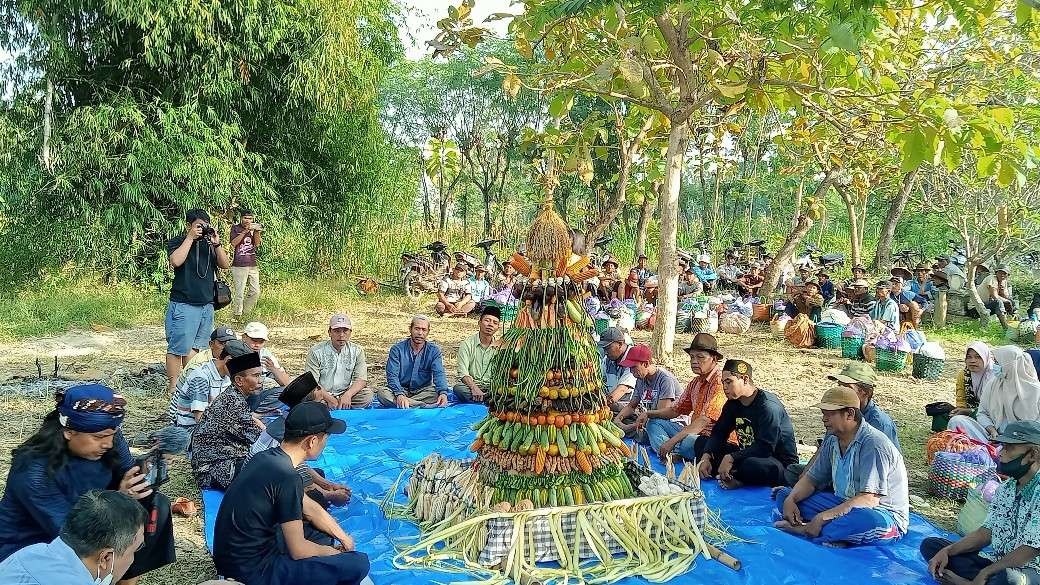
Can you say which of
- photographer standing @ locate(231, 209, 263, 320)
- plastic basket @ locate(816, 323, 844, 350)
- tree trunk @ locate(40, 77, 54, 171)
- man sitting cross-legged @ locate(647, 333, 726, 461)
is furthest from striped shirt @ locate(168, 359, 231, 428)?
tree trunk @ locate(40, 77, 54, 171)

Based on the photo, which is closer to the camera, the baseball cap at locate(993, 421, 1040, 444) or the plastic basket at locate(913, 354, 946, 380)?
the baseball cap at locate(993, 421, 1040, 444)

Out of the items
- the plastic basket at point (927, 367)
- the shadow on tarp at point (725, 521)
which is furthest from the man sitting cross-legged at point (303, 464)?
the plastic basket at point (927, 367)

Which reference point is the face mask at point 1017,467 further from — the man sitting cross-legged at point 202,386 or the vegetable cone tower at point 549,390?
the man sitting cross-legged at point 202,386

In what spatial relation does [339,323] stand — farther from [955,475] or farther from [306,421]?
[955,475]

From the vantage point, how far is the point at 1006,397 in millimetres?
5027

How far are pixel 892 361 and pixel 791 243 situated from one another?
4115 mm

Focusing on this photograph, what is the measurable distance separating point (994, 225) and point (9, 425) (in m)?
11.9

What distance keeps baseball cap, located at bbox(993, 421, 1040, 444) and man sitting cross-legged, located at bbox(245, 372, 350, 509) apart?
3393 mm

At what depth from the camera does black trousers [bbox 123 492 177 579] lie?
3242mm

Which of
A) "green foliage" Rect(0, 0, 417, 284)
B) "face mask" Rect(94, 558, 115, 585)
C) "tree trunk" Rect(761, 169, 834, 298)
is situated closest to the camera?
"face mask" Rect(94, 558, 115, 585)

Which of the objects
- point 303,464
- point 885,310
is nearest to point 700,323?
point 885,310

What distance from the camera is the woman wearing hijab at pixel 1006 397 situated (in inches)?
196

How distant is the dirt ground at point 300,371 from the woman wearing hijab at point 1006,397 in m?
0.51

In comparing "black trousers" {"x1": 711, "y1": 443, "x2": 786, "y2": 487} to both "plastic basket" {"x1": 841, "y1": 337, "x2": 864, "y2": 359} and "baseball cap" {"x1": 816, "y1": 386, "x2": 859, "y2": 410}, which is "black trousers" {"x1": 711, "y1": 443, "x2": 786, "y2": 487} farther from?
"plastic basket" {"x1": 841, "y1": 337, "x2": 864, "y2": 359}
